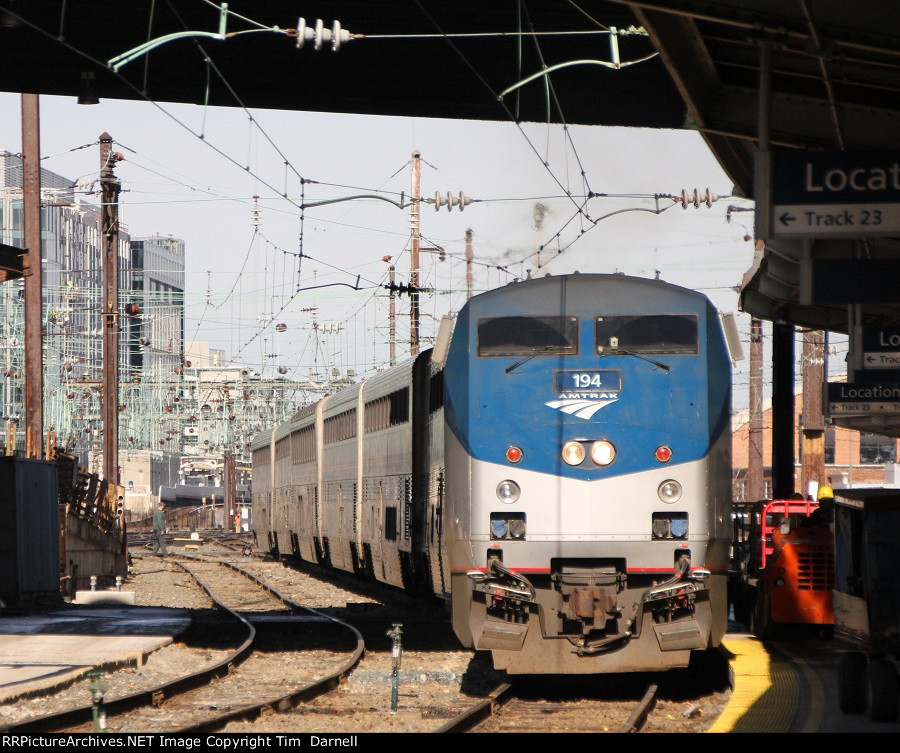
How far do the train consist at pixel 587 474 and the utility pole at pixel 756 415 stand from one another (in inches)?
1128

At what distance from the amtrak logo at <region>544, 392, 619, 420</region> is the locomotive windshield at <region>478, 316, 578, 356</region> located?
0.45m

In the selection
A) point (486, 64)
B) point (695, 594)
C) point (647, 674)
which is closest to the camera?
point (695, 594)

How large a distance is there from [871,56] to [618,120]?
969 cm

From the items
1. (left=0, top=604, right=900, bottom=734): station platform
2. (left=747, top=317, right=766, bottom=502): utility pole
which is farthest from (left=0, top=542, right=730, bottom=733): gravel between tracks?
(left=747, top=317, right=766, bottom=502): utility pole

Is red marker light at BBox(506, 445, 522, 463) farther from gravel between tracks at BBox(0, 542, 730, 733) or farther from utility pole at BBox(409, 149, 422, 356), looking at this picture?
utility pole at BBox(409, 149, 422, 356)

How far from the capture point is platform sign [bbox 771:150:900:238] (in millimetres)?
9758

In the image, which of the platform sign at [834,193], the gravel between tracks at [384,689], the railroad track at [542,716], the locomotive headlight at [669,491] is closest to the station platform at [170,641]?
the gravel between tracks at [384,689]

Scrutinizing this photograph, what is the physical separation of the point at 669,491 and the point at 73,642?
8.15 m

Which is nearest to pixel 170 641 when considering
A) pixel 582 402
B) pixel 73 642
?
pixel 73 642

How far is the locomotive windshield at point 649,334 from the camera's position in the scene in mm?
13406

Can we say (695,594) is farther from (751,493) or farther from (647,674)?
(751,493)

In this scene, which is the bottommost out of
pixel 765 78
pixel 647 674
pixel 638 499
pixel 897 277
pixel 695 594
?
pixel 647 674

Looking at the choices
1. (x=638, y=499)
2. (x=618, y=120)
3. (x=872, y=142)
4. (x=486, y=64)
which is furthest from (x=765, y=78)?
(x=618, y=120)
